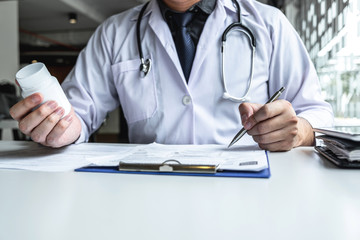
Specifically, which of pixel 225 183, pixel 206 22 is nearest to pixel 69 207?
pixel 225 183

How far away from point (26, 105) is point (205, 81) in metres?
0.51

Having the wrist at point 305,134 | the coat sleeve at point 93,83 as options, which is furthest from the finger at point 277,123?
the coat sleeve at point 93,83

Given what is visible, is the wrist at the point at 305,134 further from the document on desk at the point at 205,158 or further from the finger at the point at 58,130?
the finger at the point at 58,130

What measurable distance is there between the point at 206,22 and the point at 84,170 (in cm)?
66

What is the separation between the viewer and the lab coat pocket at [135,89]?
103 centimetres

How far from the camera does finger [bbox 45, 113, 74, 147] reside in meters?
0.71

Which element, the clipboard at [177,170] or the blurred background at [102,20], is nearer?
the clipboard at [177,170]

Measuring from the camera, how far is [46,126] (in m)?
0.70

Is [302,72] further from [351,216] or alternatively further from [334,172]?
[351,216]

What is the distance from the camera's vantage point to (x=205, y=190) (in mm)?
420

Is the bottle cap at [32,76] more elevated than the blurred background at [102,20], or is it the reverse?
the blurred background at [102,20]

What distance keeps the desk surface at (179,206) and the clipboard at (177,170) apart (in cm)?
1

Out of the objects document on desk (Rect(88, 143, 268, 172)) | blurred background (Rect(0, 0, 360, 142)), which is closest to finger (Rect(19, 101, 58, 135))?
document on desk (Rect(88, 143, 268, 172))

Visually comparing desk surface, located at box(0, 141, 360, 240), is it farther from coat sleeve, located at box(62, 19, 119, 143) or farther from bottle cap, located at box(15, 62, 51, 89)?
coat sleeve, located at box(62, 19, 119, 143)
